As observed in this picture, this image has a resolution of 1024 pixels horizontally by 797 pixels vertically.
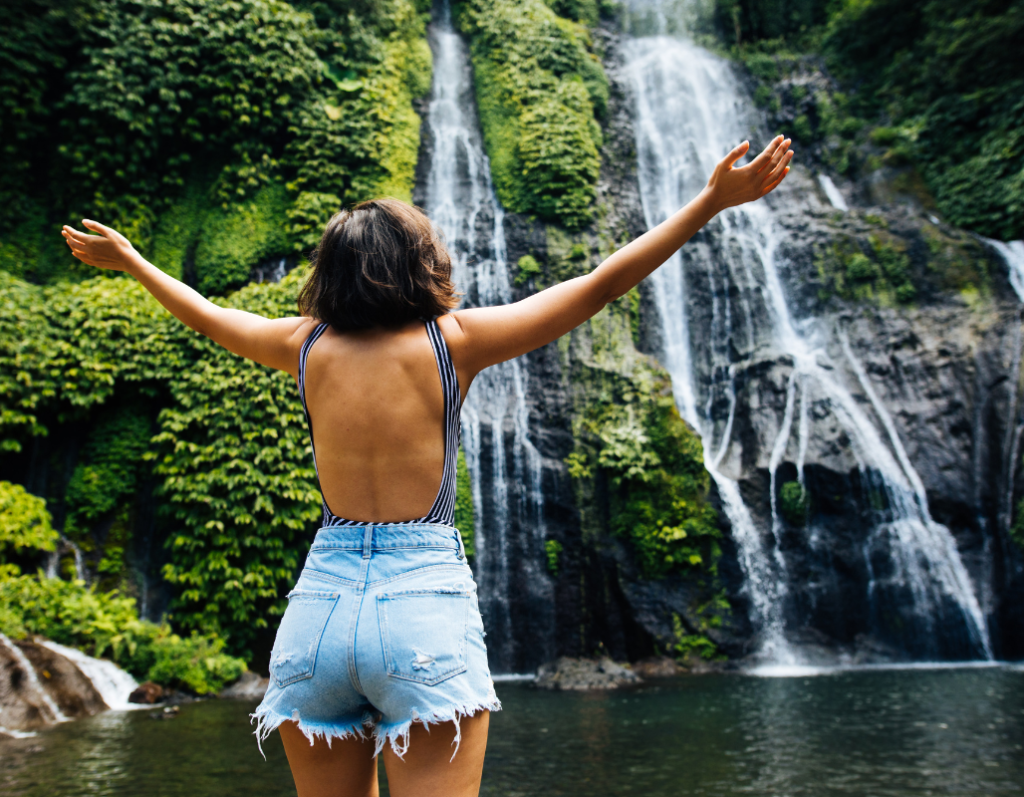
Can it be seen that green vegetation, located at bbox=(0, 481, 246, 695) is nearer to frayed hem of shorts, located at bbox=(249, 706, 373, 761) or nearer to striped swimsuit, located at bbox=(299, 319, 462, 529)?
frayed hem of shorts, located at bbox=(249, 706, 373, 761)

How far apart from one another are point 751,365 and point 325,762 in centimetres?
1222

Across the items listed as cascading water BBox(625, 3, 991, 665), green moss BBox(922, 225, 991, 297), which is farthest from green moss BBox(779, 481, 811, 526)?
green moss BBox(922, 225, 991, 297)

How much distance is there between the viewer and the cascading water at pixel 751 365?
1046 centimetres

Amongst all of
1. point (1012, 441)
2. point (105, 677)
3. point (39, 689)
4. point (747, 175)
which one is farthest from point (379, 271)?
point (1012, 441)

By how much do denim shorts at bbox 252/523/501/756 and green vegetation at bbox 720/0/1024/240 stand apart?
15708 mm

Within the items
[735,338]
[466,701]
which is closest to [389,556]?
[466,701]

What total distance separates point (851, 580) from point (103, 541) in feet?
35.7

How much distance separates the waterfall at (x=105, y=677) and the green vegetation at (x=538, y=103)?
10.0m

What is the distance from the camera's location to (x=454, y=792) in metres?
1.16

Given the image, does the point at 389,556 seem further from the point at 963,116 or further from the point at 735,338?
the point at 963,116

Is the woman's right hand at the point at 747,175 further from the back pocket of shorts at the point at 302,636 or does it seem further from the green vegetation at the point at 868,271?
the green vegetation at the point at 868,271

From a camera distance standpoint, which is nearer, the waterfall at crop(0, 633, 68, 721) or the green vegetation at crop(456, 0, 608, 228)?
the waterfall at crop(0, 633, 68, 721)

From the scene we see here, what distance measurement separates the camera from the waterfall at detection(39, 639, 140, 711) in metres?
7.11

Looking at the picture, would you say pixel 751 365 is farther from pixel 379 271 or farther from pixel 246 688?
pixel 379 271
